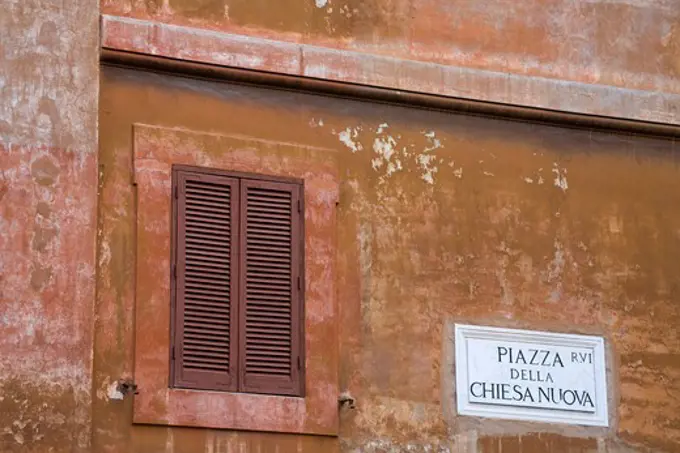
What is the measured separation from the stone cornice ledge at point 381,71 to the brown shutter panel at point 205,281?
961 millimetres

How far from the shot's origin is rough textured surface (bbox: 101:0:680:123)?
16.4 m

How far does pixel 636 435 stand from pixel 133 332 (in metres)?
4.04

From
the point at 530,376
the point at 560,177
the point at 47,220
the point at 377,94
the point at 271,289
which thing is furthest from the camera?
the point at 560,177

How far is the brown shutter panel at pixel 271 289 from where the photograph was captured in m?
15.9

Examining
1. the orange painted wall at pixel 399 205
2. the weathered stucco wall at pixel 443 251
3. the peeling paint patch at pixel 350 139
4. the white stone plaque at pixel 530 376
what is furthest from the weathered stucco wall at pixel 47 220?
the white stone plaque at pixel 530 376

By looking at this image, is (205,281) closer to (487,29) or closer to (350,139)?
(350,139)

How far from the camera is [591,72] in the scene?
58.1 feet

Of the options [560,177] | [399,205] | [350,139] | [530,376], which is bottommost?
[530,376]

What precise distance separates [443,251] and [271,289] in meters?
1.46

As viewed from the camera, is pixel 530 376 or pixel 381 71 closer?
pixel 530 376

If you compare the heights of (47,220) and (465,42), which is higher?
(465,42)


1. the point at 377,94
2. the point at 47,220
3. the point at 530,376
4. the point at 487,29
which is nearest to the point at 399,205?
the point at 377,94

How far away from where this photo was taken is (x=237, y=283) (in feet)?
52.5

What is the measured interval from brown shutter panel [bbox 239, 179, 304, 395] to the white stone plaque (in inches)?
52.2
